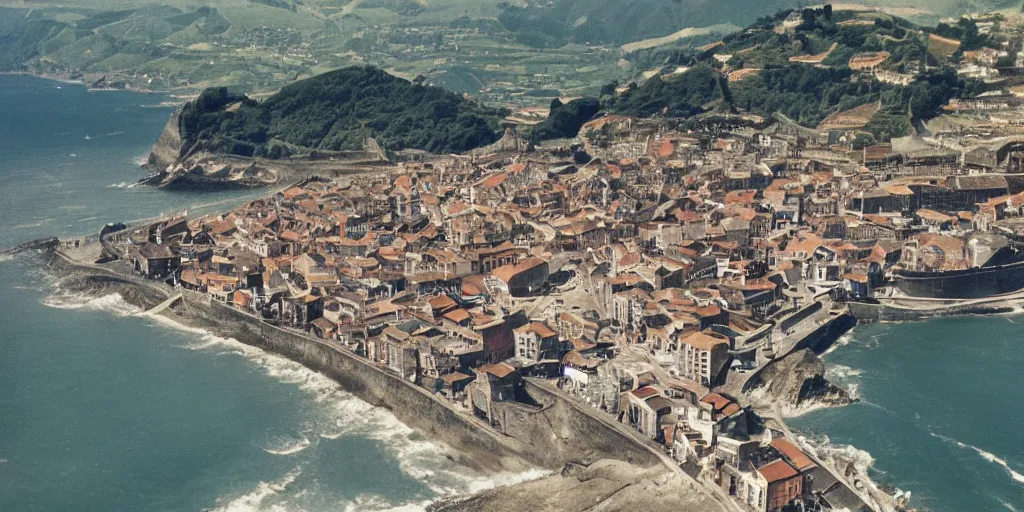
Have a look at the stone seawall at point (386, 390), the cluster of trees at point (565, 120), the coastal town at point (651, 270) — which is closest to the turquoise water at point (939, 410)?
the coastal town at point (651, 270)

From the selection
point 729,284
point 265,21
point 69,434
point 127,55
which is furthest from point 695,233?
point 265,21

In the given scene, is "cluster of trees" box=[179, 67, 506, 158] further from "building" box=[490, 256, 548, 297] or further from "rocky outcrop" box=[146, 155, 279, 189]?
"building" box=[490, 256, 548, 297]

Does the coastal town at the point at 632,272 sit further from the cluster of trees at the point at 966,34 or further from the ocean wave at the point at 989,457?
the cluster of trees at the point at 966,34

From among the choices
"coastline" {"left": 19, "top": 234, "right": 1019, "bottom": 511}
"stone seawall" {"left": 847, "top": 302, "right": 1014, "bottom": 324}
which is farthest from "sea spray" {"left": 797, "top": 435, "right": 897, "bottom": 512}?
"stone seawall" {"left": 847, "top": 302, "right": 1014, "bottom": 324}

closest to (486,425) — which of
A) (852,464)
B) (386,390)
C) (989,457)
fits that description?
(386,390)

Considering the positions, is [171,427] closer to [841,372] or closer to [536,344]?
[536,344]

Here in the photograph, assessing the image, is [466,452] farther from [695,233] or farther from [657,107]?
[657,107]
